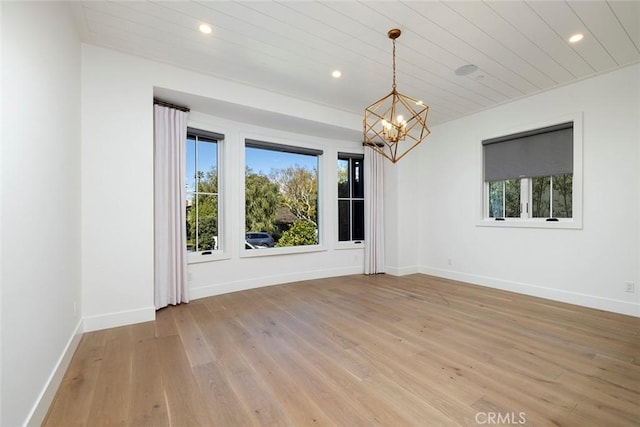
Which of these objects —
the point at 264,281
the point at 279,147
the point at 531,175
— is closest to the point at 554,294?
the point at 531,175

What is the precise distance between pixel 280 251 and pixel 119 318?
228 cm

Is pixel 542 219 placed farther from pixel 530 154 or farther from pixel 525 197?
pixel 530 154

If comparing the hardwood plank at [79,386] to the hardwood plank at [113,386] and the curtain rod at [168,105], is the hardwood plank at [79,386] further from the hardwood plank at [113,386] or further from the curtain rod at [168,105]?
the curtain rod at [168,105]

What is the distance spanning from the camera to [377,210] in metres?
5.25

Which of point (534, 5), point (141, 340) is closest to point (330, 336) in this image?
point (141, 340)

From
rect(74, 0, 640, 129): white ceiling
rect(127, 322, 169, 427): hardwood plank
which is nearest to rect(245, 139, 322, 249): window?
rect(74, 0, 640, 129): white ceiling

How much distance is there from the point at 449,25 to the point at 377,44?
0.65 m

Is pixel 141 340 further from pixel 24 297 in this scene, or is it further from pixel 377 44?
pixel 377 44

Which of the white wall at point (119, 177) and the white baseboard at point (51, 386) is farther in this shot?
the white wall at point (119, 177)

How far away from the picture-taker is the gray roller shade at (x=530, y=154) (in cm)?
360

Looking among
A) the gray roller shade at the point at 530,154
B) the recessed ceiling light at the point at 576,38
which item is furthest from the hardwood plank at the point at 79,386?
the gray roller shade at the point at 530,154

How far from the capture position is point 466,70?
10.6ft

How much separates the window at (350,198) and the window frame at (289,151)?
0.40 metres

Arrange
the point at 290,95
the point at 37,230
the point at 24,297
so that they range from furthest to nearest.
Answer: the point at 290,95, the point at 37,230, the point at 24,297
